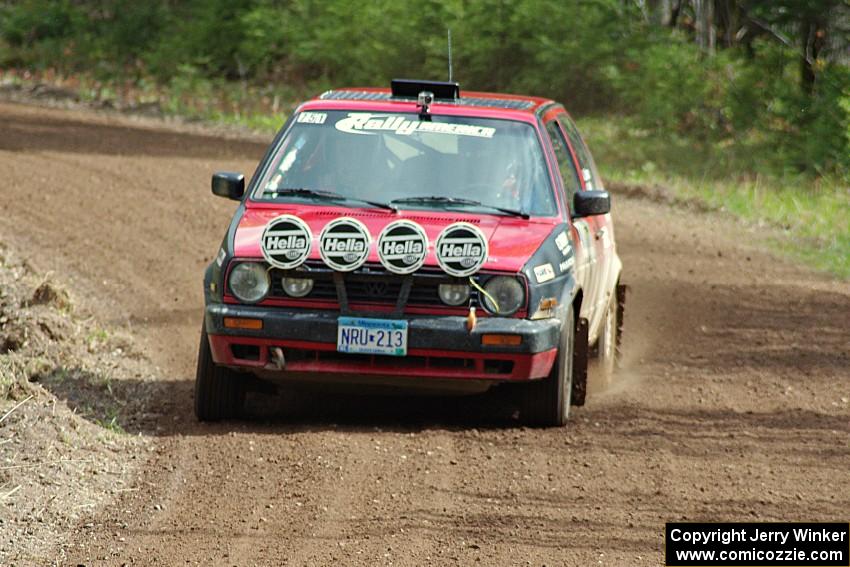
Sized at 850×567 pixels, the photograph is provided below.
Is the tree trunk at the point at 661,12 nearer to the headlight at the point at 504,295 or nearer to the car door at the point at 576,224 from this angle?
the car door at the point at 576,224

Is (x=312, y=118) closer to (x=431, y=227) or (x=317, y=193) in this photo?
(x=317, y=193)

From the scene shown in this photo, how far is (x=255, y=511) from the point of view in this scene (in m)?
6.17

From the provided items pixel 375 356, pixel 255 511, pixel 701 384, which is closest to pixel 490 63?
pixel 701 384

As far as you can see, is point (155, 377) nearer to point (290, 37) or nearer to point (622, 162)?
point (622, 162)

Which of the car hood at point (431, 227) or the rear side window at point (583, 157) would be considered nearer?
the car hood at point (431, 227)

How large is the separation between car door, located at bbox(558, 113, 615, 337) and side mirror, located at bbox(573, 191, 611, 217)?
28 centimetres

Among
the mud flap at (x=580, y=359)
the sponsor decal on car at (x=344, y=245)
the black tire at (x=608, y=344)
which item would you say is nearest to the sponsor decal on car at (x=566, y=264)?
the mud flap at (x=580, y=359)

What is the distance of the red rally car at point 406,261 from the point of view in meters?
7.43

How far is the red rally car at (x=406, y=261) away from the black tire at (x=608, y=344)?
3.56 ft

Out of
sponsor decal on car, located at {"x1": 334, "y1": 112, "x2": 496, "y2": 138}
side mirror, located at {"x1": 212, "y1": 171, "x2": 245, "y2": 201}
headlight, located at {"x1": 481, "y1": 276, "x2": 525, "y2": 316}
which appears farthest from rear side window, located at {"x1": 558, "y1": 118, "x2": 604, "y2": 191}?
side mirror, located at {"x1": 212, "y1": 171, "x2": 245, "y2": 201}

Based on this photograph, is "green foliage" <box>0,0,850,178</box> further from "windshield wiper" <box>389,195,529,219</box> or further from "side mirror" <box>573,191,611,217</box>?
"windshield wiper" <box>389,195,529,219</box>

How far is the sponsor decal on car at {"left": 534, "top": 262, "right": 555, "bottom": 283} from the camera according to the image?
24.7 feet

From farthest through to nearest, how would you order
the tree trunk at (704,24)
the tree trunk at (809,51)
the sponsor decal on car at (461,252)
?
the tree trunk at (704,24) < the tree trunk at (809,51) < the sponsor decal on car at (461,252)

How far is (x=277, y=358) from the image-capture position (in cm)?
755
